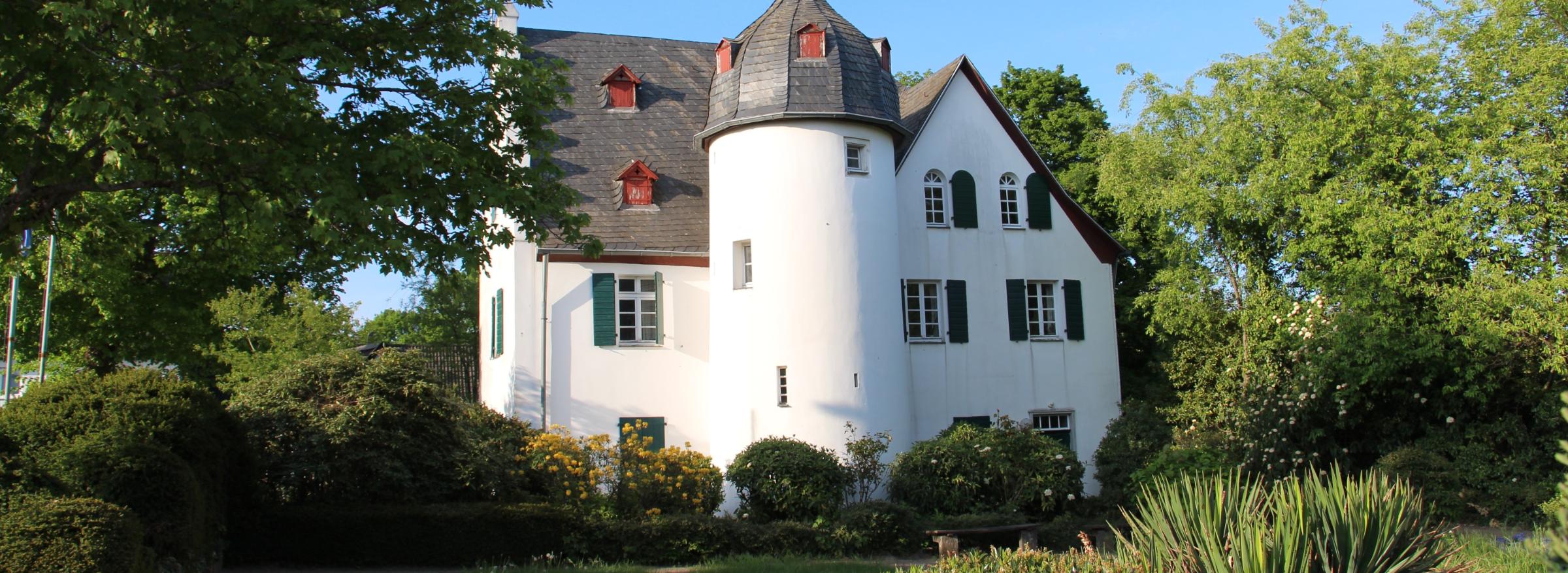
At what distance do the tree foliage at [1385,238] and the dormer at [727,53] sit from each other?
899 cm

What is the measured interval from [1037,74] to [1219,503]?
86.3ft

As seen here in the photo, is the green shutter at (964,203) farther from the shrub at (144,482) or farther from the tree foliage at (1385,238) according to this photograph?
the shrub at (144,482)

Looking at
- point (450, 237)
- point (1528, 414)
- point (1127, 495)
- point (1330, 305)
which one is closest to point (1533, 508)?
point (1528, 414)

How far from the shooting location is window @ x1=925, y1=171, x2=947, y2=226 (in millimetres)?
22922

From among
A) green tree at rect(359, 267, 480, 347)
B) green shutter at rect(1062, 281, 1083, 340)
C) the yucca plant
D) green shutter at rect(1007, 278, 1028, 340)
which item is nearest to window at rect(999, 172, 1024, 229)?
green shutter at rect(1007, 278, 1028, 340)

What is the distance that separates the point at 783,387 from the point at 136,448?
10.8 metres

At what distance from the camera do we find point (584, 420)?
68.7ft

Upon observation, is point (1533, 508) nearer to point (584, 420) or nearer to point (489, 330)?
point (584, 420)

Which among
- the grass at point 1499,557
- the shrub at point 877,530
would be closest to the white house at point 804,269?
the shrub at point 877,530

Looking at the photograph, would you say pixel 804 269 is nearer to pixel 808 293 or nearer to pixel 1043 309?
pixel 808 293

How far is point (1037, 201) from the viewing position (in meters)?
23.6

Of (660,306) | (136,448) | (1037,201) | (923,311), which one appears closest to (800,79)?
(660,306)

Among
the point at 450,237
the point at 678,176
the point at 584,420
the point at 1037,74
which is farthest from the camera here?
the point at 1037,74

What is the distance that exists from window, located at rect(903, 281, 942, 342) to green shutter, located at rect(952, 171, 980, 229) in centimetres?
134
